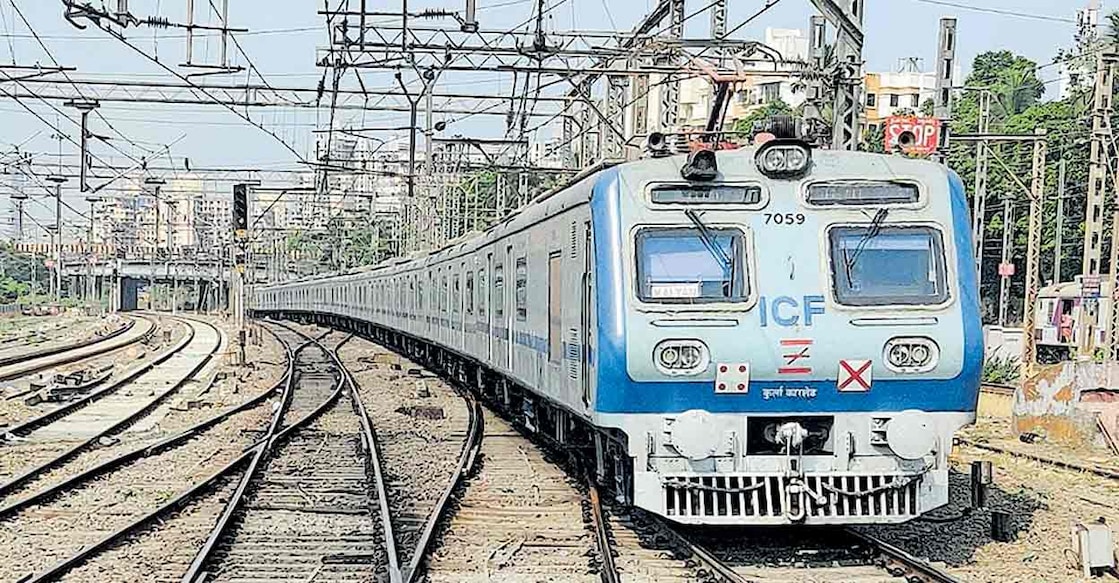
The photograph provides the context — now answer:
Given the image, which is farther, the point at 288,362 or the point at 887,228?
the point at 288,362

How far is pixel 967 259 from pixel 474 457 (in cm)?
608

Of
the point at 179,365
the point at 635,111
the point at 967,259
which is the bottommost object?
the point at 179,365

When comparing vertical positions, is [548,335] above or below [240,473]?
above

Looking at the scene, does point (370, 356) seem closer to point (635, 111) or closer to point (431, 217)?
point (431, 217)

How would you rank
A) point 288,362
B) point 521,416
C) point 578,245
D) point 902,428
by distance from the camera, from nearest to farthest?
point 902,428, point 578,245, point 521,416, point 288,362

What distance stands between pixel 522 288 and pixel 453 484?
2.59 m

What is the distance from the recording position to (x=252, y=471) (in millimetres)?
12578

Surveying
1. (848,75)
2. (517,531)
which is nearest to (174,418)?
(517,531)

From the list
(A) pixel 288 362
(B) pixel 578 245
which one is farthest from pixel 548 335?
(A) pixel 288 362

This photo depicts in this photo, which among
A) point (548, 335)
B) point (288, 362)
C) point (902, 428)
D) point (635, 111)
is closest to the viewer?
point (902, 428)

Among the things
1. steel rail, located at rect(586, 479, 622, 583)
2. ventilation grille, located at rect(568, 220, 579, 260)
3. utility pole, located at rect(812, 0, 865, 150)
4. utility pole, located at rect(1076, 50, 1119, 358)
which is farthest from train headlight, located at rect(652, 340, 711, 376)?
utility pole, located at rect(1076, 50, 1119, 358)

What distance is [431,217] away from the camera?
34.5m

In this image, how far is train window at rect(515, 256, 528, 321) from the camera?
43.7 ft

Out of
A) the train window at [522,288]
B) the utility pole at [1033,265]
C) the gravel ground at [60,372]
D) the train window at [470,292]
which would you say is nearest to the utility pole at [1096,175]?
the utility pole at [1033,265]
